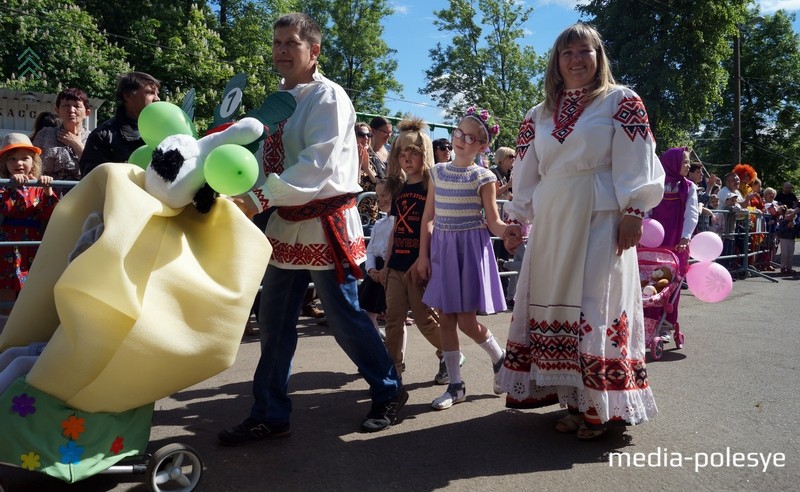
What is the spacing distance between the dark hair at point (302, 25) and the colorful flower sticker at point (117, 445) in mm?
2149

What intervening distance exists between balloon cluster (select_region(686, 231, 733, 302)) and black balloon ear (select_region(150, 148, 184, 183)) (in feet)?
17.8

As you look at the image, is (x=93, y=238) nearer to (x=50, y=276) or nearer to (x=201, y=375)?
(x=50, y=276)

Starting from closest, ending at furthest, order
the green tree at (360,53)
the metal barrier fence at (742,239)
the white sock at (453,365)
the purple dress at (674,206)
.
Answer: the white sock at (453,365), the purple dress at (674,206), the metal barrier fence at (742,239), the green tree at (360,53)

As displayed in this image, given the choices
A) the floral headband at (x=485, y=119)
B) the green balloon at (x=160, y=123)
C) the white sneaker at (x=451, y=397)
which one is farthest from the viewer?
the floral headband at (x=485, y=119)

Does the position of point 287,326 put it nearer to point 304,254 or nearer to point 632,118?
point 304,254

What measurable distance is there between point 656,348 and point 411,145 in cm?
294

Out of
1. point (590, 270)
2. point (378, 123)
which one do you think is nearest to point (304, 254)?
point (590, 270)

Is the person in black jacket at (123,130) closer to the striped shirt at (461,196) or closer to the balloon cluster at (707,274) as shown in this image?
the striped shirt at (461,196)

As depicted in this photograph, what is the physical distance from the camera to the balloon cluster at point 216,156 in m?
2.67

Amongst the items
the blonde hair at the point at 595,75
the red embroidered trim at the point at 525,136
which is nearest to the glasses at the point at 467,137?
the red embroidered trim at the point at 525,136

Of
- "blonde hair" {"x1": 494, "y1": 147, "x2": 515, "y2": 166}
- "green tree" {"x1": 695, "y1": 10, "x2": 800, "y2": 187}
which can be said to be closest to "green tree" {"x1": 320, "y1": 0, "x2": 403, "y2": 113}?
"green tree" {"x1": 695, "y1": 10, "x2": 800, "y2": 187}

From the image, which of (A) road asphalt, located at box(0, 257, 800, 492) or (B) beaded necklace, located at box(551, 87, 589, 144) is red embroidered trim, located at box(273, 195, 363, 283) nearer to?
(A) road asphalt, located at box(0, 257, 800, 492)

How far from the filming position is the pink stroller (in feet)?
19.8

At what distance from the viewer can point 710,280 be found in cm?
649
